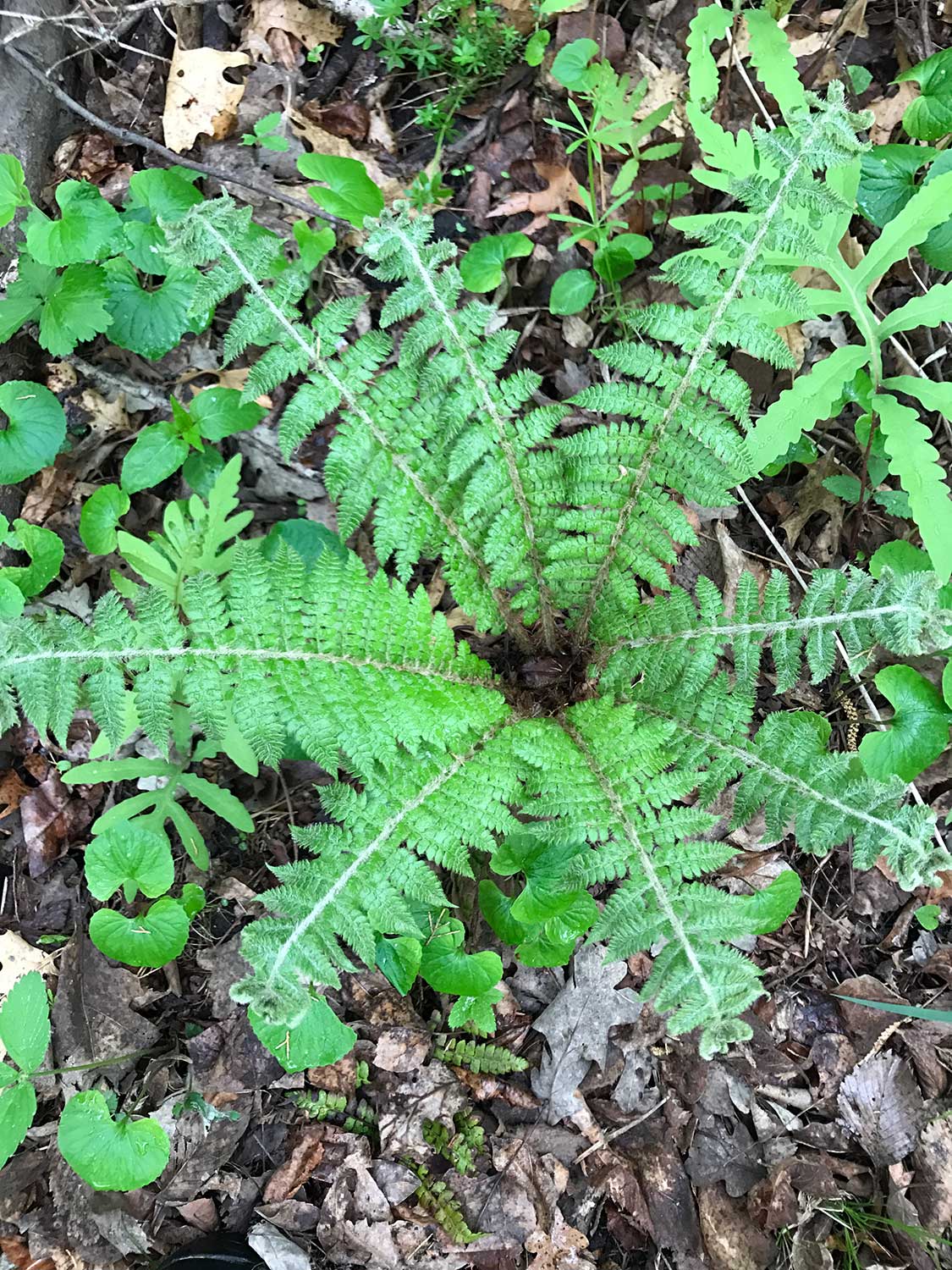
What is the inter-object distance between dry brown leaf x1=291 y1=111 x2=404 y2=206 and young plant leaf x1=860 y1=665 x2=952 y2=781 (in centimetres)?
306

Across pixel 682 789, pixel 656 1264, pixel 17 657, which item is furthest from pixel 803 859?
pixel 17 657

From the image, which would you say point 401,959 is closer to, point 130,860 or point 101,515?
point 130,860

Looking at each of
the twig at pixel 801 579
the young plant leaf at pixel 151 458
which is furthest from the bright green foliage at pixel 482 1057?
the young plant leaf at pixel 151 458

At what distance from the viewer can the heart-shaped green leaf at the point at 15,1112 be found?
2.97m

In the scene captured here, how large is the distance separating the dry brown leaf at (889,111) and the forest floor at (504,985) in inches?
0.5

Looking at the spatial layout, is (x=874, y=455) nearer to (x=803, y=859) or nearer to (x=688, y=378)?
(x=688, y=378)

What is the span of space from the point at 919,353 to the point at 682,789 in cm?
250

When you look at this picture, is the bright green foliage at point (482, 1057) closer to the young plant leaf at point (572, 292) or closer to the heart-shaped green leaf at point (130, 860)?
the heart-shaped green leaf at point (130, 860)

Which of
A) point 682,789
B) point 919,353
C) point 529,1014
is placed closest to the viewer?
point 682,789

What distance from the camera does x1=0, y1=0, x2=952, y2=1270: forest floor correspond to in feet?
10.4

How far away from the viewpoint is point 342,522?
2902 millimetres

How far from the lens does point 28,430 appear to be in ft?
11.1

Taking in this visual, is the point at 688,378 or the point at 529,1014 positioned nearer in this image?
the point at 688,378

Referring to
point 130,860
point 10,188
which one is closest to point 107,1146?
point 130,860
